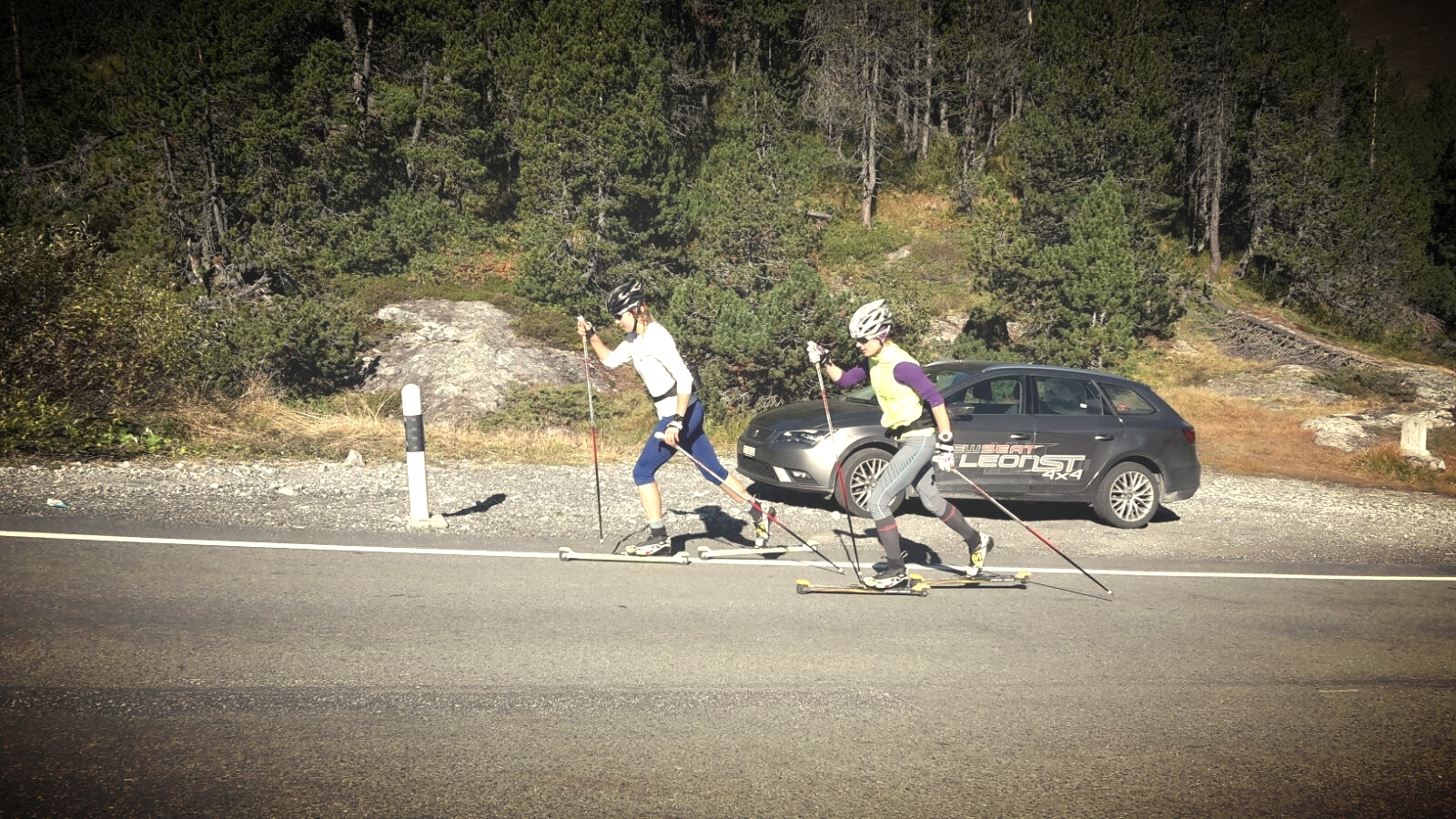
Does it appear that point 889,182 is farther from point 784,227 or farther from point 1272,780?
point 1272,780

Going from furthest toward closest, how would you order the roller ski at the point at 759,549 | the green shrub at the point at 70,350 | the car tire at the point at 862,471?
the green shrub at the point at 70,350 < the car tire at the point at 862,471 < the roller ski at the point at 759,549

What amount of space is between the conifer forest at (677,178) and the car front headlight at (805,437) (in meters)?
8.52

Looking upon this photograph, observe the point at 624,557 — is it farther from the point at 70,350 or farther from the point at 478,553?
the point at 70,350

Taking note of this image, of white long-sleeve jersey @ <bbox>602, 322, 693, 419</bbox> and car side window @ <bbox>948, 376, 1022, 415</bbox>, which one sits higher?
white long-sleeve jersey @ <bbox>602, 322, 693, 419</bbox>

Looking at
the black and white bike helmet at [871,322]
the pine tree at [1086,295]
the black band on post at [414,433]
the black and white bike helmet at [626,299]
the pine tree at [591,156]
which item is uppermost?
the pine tree at [591,156]

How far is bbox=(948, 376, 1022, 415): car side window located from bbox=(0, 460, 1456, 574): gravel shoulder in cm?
113

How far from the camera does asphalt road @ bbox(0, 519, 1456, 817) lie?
3902 millimetres

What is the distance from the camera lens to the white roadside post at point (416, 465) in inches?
340

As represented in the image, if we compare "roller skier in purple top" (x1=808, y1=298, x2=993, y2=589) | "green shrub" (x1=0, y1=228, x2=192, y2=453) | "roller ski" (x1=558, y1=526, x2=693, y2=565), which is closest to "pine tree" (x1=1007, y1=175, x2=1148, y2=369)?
"roller skier in purple top" (x1=808, y1=298, x2=993, y2=589)

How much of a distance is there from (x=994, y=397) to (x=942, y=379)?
603 mm

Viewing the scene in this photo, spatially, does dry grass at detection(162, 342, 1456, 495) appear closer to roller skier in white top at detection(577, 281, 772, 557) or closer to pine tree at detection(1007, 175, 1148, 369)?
pine tree at detection(1007, 175, 1148, 369)

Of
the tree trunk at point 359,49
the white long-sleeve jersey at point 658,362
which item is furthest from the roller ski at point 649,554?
the tree trunk at point 359,49

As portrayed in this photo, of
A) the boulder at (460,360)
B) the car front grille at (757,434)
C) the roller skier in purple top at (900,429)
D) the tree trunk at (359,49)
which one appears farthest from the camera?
the tree trunk at (359,49)

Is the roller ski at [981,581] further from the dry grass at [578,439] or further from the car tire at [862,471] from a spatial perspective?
the dry grass at [578,439]
